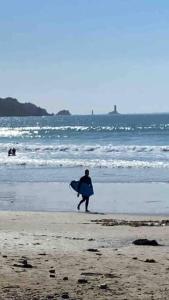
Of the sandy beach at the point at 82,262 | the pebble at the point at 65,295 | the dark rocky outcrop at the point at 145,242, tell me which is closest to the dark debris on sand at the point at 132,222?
the sandy beach at the point at 82,262

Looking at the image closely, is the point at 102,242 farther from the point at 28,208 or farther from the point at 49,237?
the point at 28,208

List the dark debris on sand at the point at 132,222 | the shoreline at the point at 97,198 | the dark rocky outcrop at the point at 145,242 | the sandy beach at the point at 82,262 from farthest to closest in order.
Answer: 1. the shoreline at the point at 97,198
2. the dark debris on sand at the point at 132,222
3. the dark rocky outcrop at the point at 145,242
4. the sandy beach at the point at 82,262

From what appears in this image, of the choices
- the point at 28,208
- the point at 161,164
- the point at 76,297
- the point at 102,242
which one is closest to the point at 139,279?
the point at 76,297

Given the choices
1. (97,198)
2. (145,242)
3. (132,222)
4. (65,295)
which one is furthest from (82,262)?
(97,198)

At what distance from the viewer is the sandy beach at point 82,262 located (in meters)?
7.88

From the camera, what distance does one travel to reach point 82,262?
9.68m

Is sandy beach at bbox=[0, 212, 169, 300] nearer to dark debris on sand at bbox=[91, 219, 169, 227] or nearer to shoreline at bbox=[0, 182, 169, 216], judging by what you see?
dark debris on sand at bbox=[91, 219, 169, 227]

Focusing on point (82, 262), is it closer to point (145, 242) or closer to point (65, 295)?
point (65, 295)

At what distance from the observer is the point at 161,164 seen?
4288cm

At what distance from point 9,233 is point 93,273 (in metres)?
4.61

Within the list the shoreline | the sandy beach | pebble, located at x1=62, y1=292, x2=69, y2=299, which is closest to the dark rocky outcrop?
the sandy beach

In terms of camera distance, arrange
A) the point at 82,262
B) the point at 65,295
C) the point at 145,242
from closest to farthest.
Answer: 1. the point at 65,295
2. the point at 82,262
3. the point at 145,242

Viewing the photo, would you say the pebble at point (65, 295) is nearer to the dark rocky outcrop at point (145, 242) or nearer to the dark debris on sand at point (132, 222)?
the dark rocky outcrop at point (145, 242)

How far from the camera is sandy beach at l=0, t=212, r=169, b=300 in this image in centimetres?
788
